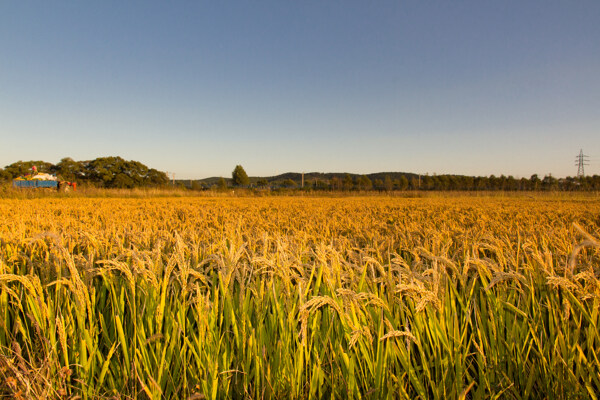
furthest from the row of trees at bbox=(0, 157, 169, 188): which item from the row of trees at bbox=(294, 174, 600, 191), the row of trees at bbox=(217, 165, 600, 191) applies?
the row of trees at bbox=(294, 174, 600, 191)

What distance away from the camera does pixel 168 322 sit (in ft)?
3.98

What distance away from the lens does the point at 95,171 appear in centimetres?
6606

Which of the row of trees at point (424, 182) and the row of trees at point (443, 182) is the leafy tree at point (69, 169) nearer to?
the row of trees at point (424, 182)

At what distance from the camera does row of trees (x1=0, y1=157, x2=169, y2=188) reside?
65875mm

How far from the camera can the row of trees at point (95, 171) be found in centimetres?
6588

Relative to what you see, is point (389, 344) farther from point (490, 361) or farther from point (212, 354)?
point (212, 354)

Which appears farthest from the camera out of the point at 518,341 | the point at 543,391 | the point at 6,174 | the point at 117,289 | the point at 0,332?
the point at 6,174

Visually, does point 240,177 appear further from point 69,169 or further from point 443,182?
point 443,182

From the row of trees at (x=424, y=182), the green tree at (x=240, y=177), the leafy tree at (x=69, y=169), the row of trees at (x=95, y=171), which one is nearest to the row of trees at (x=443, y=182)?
the row of trees at (x=424, y=182)

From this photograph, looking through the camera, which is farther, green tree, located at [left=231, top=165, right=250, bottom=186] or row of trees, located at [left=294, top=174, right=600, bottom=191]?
green tree, located at [left=231, top=165, right=250, bottom=186]

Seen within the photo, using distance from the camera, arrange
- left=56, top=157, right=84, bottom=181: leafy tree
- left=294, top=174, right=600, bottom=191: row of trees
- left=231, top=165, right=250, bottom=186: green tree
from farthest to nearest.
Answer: left=231, top=165, right=250, bottom=186: green tree, left=56, top=157, right=84, bottom=181: leafy tree, left=294, top=174, right=600, bottom=191: row of trees

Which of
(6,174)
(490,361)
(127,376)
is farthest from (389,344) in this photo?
(6,174)

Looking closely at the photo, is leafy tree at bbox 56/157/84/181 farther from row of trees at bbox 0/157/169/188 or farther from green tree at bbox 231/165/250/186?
green tree at bbox 231/165/250/186

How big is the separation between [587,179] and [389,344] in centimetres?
6531
